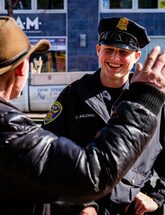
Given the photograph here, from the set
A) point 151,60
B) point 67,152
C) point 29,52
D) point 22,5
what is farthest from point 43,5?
point 67,152

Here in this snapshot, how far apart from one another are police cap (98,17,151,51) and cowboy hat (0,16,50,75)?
1.27 metres

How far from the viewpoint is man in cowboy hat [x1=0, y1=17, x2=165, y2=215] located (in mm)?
1624

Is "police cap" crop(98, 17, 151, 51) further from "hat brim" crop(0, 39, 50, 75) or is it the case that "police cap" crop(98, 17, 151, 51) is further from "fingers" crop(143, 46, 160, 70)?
"fingers" crop(143, 46, 160, 70)

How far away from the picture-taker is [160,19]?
21062mm

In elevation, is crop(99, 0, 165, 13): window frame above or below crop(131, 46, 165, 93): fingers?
below

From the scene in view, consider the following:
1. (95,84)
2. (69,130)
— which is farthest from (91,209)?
(95,84)

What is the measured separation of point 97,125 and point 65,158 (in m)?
1.18

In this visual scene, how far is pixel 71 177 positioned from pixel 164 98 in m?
0.42

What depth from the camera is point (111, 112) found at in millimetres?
2822

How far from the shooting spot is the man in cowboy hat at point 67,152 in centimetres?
162

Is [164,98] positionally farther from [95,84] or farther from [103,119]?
[95,84]

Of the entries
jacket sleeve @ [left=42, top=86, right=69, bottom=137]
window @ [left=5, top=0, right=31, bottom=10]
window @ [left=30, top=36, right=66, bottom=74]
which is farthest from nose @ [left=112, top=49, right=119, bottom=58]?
window @ [left=5, top=0, right=31, bottom=10]

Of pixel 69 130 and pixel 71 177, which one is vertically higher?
pixel 71 177

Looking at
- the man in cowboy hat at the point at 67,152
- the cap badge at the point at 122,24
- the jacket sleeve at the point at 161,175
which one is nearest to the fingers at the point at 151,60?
the man in cowboy hat at the point at 67,152
